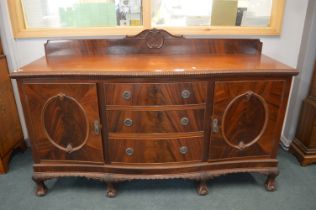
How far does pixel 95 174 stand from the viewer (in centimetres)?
155

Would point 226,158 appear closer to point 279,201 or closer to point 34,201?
point 279,201

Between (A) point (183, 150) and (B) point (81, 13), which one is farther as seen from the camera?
(B) point (81, 13)

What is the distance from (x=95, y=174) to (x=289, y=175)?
4.52 ft

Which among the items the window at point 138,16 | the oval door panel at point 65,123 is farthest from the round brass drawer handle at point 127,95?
the window at point 138,16

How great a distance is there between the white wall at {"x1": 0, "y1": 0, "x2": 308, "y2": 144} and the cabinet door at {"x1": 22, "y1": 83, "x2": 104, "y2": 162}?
2.09ft

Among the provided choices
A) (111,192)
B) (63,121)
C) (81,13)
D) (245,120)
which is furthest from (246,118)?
(81,13)

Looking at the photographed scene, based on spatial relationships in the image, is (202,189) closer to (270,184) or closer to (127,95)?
(270,184)

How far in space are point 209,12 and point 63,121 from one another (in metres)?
1.29

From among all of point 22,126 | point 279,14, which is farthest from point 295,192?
point 22,126

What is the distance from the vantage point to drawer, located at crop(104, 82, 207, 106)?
1333 mm

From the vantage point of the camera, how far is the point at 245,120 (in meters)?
1.47

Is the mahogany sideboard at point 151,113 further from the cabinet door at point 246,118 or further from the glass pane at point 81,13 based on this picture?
the glass pane at point 81,13

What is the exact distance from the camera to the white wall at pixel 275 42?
181 cm

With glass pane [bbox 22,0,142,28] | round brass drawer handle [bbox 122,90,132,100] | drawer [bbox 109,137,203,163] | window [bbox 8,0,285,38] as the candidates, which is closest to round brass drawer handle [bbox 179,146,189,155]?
drawer [bbox 109,137,203,163]
